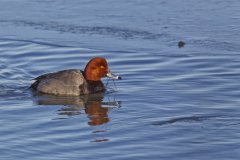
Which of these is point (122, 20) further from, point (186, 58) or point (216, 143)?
point (216, 143)

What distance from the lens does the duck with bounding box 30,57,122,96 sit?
13.6 meters

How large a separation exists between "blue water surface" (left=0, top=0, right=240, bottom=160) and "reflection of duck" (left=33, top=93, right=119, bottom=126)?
0.02 meters

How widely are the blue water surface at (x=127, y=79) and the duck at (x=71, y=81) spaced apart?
0.63ft

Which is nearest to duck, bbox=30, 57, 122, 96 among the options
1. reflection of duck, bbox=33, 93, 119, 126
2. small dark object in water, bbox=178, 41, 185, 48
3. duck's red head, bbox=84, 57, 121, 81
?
duck's red head, bbox=84, 57, 121, 81

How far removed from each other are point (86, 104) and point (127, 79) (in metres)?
1.34

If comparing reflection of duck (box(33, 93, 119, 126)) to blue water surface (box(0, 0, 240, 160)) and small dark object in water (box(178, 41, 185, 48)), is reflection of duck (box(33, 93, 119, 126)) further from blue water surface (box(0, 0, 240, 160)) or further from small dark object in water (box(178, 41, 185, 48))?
small dark object in water (box(178, 41, 185, 48))

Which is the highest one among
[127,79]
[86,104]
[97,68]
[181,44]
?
[181,44]

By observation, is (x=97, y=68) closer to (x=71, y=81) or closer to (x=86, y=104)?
(x=71, y=81)

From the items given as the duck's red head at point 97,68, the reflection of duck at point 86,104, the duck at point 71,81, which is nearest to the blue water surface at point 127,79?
the reflection of duck at point 86,104

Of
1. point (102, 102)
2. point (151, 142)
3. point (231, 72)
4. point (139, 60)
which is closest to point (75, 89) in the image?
point (102, 102)

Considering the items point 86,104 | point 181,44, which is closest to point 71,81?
point 86,104

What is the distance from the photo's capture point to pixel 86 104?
42.5 ft

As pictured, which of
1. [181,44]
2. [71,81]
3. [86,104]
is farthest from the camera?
[181,44]

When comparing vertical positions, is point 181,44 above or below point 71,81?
above
